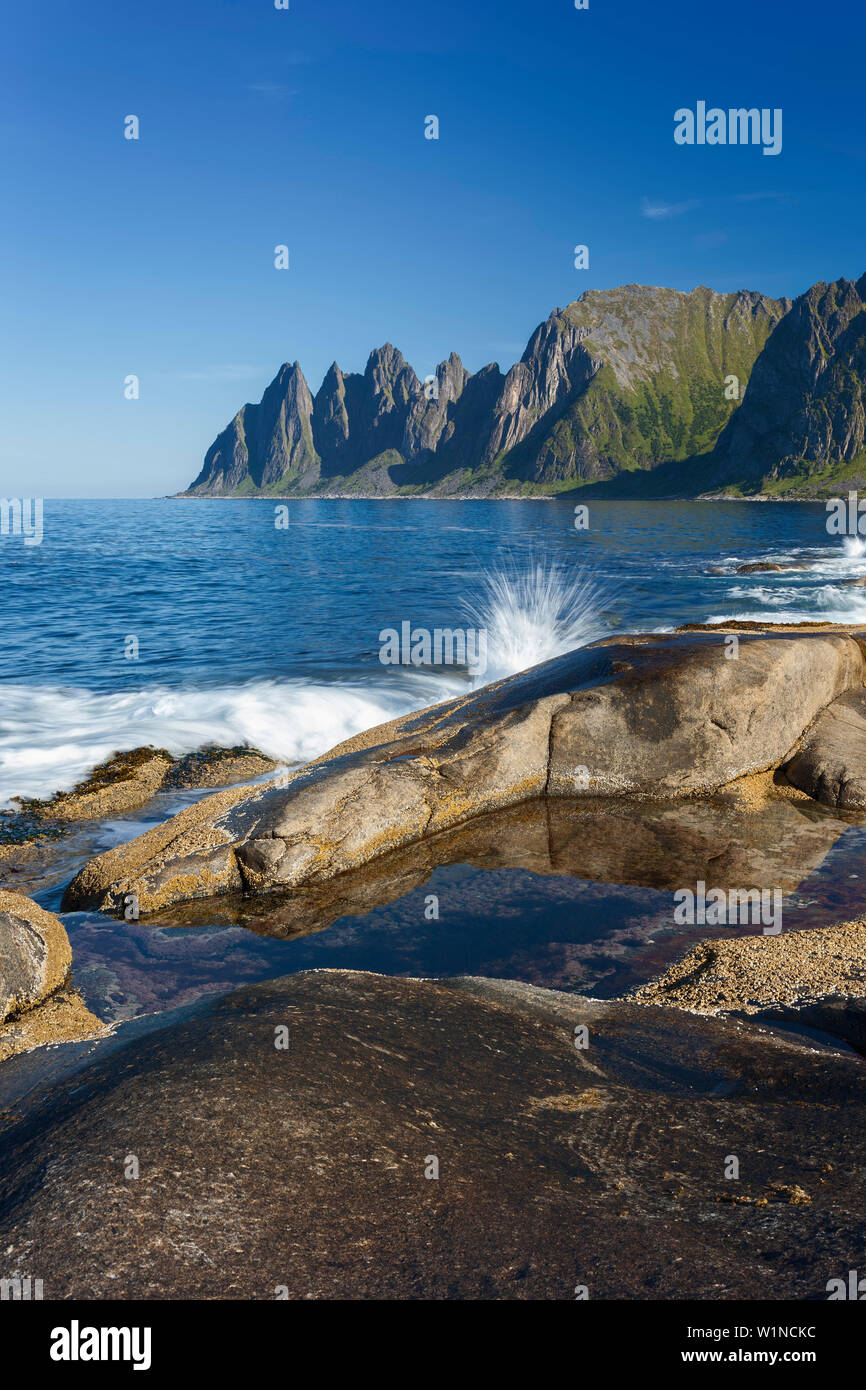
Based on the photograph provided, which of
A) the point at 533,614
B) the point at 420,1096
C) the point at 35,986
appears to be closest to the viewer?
the point at 420,1096

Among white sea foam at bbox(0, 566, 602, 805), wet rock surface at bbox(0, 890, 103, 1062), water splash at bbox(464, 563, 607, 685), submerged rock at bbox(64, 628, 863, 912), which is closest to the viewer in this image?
wet rock surface at bbox(0, 890, 103, 1062)

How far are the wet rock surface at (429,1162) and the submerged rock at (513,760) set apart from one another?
3.76 metres

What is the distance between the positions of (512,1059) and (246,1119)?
6.22 ft

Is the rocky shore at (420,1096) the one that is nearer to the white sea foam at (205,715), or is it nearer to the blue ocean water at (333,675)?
the blue ocean water at (333,675)

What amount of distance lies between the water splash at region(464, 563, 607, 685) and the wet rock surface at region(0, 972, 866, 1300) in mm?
14126

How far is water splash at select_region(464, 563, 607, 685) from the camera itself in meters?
25.2

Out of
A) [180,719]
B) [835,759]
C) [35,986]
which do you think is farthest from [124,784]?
[835,759]

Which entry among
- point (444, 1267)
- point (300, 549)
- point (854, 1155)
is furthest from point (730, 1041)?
point (300, 549)

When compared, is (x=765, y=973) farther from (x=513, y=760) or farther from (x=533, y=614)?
(x=533, y=614)

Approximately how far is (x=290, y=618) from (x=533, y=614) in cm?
1076

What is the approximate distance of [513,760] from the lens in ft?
37.6

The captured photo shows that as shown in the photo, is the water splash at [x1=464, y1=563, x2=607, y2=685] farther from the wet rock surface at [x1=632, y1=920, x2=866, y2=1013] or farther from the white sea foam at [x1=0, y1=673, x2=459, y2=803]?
the wet rock surface at [x1=632, y1=920, x2=866, y2=1013]

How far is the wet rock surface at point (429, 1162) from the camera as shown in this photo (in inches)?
128

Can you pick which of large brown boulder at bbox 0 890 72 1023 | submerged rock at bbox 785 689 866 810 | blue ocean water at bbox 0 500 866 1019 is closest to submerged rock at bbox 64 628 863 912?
submerged rock at bbox 785 689 866 810
